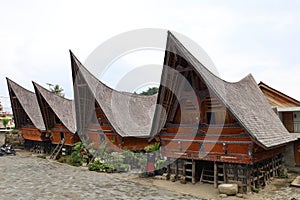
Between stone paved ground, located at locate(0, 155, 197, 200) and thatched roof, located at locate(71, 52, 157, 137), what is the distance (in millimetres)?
4679

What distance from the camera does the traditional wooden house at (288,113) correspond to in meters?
18.4

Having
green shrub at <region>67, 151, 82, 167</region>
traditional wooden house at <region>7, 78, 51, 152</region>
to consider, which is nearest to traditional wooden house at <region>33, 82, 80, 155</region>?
traditional wooden house at <region>7, 78, 51, 152</region>

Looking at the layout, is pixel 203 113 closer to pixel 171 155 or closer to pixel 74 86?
pixel 171 155

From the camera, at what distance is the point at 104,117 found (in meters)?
22.4

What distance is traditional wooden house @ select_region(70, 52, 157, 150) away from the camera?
69.8ft

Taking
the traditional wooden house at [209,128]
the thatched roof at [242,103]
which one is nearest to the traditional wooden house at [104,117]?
the traditional wooden house at [209,128]

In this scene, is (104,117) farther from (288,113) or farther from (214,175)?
(288,113)

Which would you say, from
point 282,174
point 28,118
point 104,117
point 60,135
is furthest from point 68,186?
point 28,118

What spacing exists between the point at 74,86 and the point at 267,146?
58.4ft

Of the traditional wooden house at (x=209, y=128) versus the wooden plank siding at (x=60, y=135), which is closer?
the traditional wooden house at (x=209, y=128)

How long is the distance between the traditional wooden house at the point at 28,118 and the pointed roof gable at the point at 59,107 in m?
3.32

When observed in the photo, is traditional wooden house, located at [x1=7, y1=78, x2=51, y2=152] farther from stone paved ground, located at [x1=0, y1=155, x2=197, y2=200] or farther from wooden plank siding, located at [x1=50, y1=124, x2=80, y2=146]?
stone paved ground, located at [x1=0, y1=155, x2=197, y2=200]

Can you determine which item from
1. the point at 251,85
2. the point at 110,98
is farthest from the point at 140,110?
the point at 251,85

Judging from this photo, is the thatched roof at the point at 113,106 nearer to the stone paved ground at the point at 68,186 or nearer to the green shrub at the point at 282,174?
the stone paved ground at the point at 68,186
